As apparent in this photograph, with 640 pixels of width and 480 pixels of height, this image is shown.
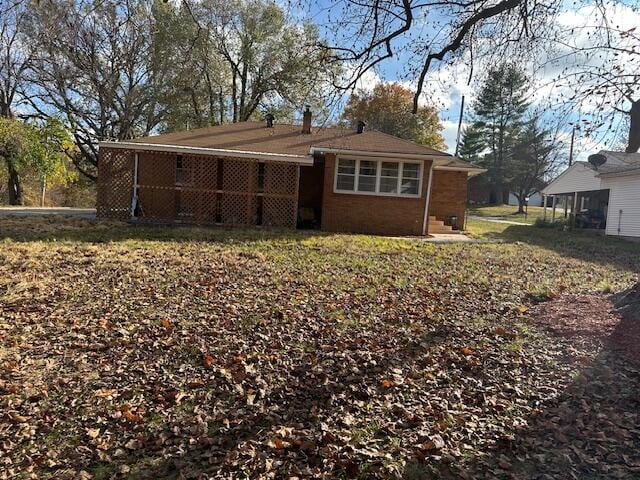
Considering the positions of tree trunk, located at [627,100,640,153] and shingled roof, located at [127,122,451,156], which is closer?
tree trunk, located at [627,100,640,153]

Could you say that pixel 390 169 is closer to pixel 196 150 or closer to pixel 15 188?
pixel 196 150

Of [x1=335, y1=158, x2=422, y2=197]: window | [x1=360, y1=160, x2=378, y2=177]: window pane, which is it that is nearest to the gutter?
[x1=335, y1=158, x2=422, y2=197]: window

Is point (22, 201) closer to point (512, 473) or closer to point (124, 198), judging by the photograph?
point (124, 198)

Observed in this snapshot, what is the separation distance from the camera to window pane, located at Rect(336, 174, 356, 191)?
15.4 metres

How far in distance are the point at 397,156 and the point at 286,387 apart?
1208cm

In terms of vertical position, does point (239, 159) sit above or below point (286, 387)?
above

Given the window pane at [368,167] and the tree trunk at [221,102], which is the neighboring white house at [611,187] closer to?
the window pane at [368,167]

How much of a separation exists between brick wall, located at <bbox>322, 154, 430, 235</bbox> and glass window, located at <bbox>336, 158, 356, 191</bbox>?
28 centimetres

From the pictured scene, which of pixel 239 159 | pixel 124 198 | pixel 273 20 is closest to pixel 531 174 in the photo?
pixel 273 20

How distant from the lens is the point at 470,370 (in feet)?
13.6

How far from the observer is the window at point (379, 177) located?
1533 cm

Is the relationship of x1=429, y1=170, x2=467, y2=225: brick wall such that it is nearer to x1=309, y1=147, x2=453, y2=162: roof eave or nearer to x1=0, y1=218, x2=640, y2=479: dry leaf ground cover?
x1=309, y1=147, x2=453, y2=162: roof eave

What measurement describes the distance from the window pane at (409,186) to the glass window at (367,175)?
1037 mm

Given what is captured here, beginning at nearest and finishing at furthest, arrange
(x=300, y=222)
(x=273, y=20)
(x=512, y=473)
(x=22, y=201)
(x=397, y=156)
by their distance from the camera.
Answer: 1. (x=512, y=473)
2. (x=397, y=156)
3. (x=300, y=222)
4. (x=273, y=20)
5. (x=22, y=201)
